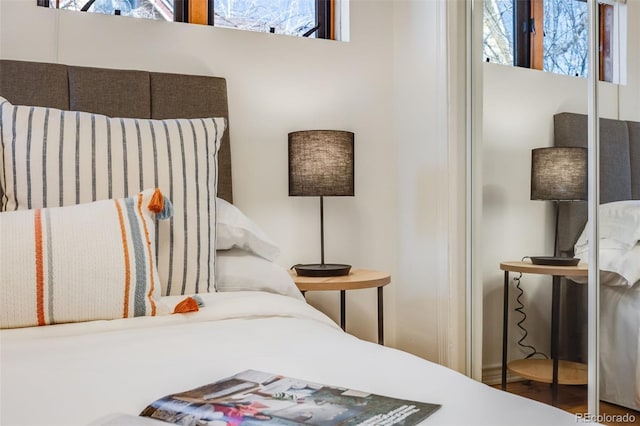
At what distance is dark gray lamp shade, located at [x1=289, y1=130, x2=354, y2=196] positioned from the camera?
2.29m

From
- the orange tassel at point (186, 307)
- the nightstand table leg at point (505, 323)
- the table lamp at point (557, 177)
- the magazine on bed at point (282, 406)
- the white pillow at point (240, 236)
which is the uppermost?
the table lamp at point (557, 177)

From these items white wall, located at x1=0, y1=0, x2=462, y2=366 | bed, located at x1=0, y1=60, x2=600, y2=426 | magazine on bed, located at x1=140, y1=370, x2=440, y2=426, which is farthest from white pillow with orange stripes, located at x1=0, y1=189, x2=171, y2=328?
white wall, located at x1=0, y1=0, x2=462, y2=366

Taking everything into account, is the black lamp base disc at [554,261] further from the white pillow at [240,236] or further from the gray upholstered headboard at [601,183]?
the white pillow at [240,236]

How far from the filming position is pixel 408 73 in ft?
8.74

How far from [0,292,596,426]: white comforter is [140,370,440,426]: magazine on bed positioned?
0.14ft

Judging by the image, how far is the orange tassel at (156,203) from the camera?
146 cm

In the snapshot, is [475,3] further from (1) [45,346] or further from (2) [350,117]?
(1) [45,346]

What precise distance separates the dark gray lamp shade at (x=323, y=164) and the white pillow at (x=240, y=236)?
0.52m

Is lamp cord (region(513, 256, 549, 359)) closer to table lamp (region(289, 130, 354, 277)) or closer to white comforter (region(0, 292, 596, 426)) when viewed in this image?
table lamp (region(289, 130, 354, 277))

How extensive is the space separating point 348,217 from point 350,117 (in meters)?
0.45

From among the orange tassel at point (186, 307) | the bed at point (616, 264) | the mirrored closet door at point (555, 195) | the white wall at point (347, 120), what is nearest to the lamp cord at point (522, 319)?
the mirrored closet door at point (555, 195)

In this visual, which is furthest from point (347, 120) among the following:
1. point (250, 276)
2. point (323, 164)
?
point (250, 276)

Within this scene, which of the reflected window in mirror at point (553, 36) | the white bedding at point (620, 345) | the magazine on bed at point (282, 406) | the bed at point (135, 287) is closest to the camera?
the magazine on bed at point (282, 406)

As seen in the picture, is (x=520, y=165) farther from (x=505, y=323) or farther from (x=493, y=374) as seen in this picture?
(x=493, y=374)
